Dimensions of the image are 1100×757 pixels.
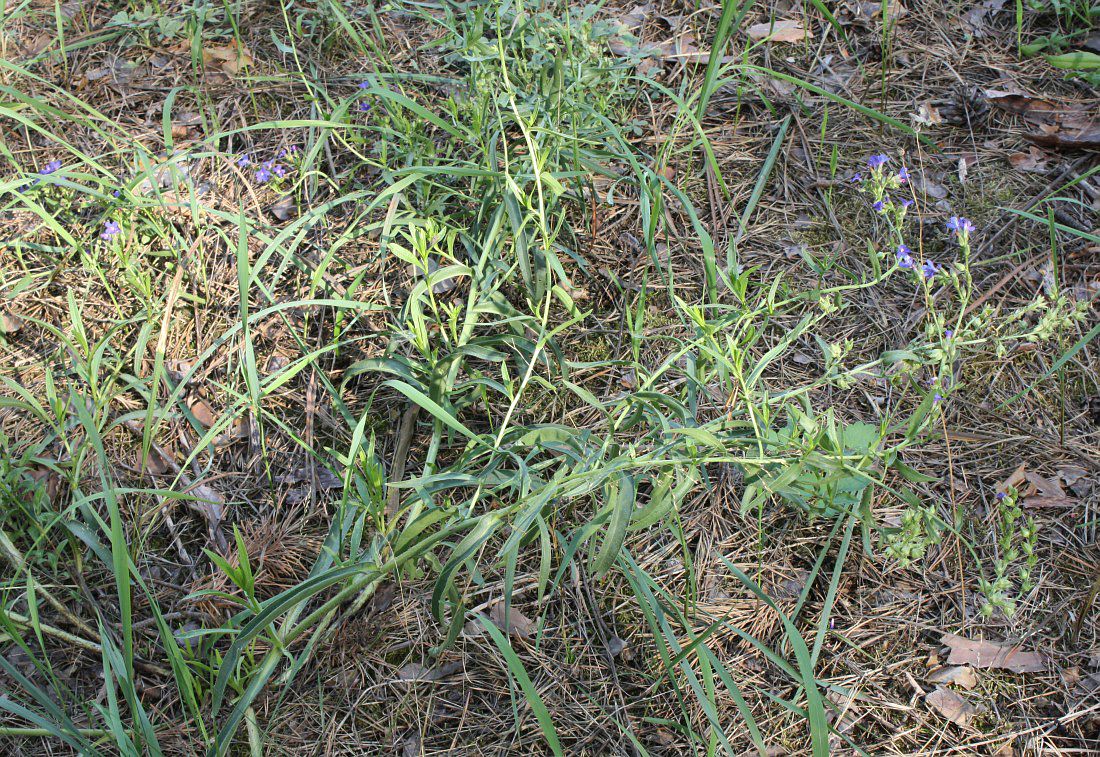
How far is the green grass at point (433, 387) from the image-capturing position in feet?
5.17

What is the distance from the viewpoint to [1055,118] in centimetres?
245

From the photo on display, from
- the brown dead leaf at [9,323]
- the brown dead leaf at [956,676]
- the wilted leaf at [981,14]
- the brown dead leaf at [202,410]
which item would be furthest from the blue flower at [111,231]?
the wilted leaf at [981,14]

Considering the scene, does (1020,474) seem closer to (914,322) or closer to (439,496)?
(914,322)

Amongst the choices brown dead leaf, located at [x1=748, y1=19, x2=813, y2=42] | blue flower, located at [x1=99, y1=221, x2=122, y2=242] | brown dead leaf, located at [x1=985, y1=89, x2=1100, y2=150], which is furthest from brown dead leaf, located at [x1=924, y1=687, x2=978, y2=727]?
blue flower, located at [x1=99, y1=221, x2=122, y2=242]

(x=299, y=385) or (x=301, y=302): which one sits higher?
(x=301, y=302)

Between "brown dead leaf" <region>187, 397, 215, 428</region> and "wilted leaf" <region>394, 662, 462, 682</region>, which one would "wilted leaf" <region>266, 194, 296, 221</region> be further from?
"wilted leaf" <region>394, 662, 462, 682</region>

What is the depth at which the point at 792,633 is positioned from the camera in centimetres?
154

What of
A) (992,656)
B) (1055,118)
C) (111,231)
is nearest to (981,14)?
(1055,118)

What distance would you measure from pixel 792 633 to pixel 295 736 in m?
1.01

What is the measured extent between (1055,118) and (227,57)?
261cm

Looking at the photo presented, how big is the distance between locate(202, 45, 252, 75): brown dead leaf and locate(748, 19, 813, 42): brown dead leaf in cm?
167

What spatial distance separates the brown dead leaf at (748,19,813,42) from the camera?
8.92 ft

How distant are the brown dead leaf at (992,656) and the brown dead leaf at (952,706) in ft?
0.22

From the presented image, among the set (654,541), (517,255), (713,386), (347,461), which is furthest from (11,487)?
(713,386)
